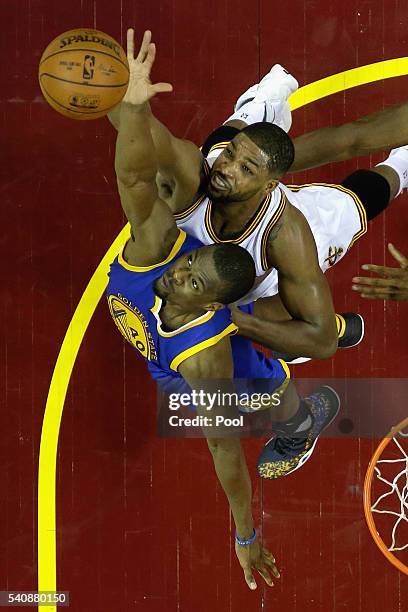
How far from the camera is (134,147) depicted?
346cm

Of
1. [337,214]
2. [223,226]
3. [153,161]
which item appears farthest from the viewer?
[337,214]

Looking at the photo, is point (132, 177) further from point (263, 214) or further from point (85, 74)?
point (263, 214)

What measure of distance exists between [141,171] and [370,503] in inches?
118

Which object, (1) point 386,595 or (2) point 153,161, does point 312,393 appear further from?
(2) point 153,161

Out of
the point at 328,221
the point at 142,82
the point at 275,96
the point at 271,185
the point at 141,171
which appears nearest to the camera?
the point at 142,82

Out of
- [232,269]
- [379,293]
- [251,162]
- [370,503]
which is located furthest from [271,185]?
[370,503]

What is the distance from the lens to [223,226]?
4207mm

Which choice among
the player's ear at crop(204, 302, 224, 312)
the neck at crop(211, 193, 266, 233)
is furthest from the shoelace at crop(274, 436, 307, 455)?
the neck at crop(211, 193, 266, 233)

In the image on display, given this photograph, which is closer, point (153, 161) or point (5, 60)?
point (153, 161)

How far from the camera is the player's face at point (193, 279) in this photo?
154 inches

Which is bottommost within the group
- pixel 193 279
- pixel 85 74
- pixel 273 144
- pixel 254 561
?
pixel 254 561

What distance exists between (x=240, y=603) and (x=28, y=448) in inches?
68.0

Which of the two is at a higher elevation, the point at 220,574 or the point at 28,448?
the point at 28,448

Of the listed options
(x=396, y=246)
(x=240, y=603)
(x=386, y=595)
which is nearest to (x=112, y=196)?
(x=396, y=246)
